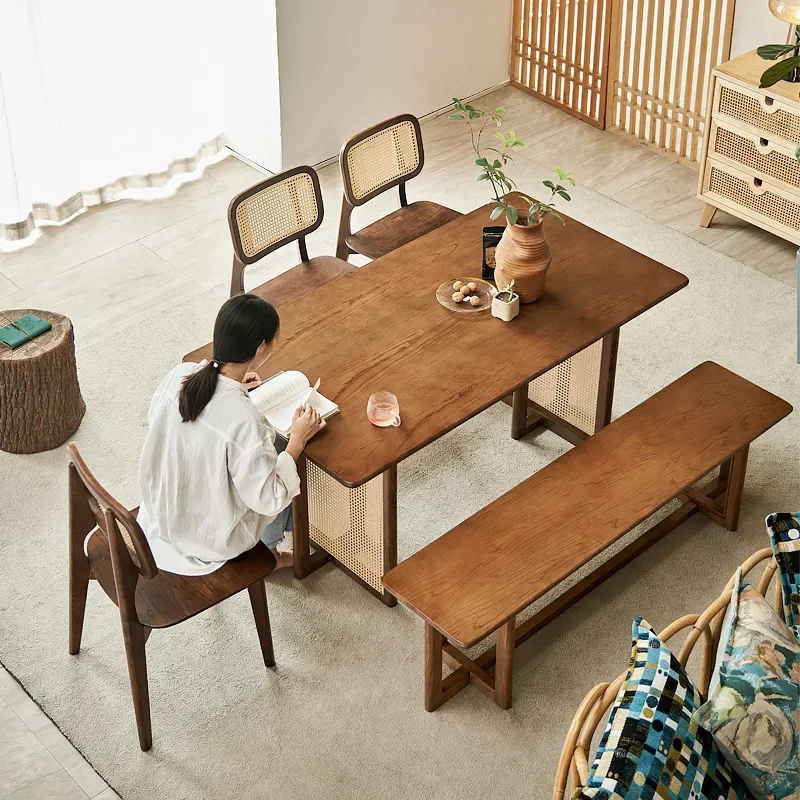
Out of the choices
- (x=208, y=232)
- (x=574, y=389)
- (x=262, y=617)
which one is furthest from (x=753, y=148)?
(x=262, y=617)

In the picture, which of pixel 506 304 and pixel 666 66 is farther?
pixel 666 66

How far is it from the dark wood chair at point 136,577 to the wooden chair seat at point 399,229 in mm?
1666

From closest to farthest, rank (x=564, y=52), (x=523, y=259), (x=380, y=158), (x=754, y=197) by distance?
(x=523, y=259) → (x=380, y=158) → (x=754, y=197) → (x=564, y=52)

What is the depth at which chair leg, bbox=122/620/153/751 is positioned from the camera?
305cm

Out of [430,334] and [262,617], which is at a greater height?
[430,334]

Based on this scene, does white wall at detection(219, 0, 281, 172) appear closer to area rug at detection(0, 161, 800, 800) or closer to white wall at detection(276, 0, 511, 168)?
white wall at detection(276, 0, 511, 168)

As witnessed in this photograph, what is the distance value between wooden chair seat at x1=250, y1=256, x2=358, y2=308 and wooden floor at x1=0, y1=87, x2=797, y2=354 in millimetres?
848

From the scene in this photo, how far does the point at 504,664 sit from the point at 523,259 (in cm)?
125

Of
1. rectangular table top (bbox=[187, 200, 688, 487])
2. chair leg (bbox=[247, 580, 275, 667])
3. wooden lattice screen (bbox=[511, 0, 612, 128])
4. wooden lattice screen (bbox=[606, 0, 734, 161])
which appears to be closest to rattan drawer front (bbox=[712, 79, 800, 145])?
wooden lattice screen (bbox=[606, 0, 734, 161])

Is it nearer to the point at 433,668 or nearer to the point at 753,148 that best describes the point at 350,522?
the point at 433,668

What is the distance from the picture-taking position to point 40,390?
163 inches

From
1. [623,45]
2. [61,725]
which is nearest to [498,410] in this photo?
[61,725]

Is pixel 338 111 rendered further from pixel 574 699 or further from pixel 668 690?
pixel 668 690

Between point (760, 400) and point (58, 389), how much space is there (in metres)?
2.45
